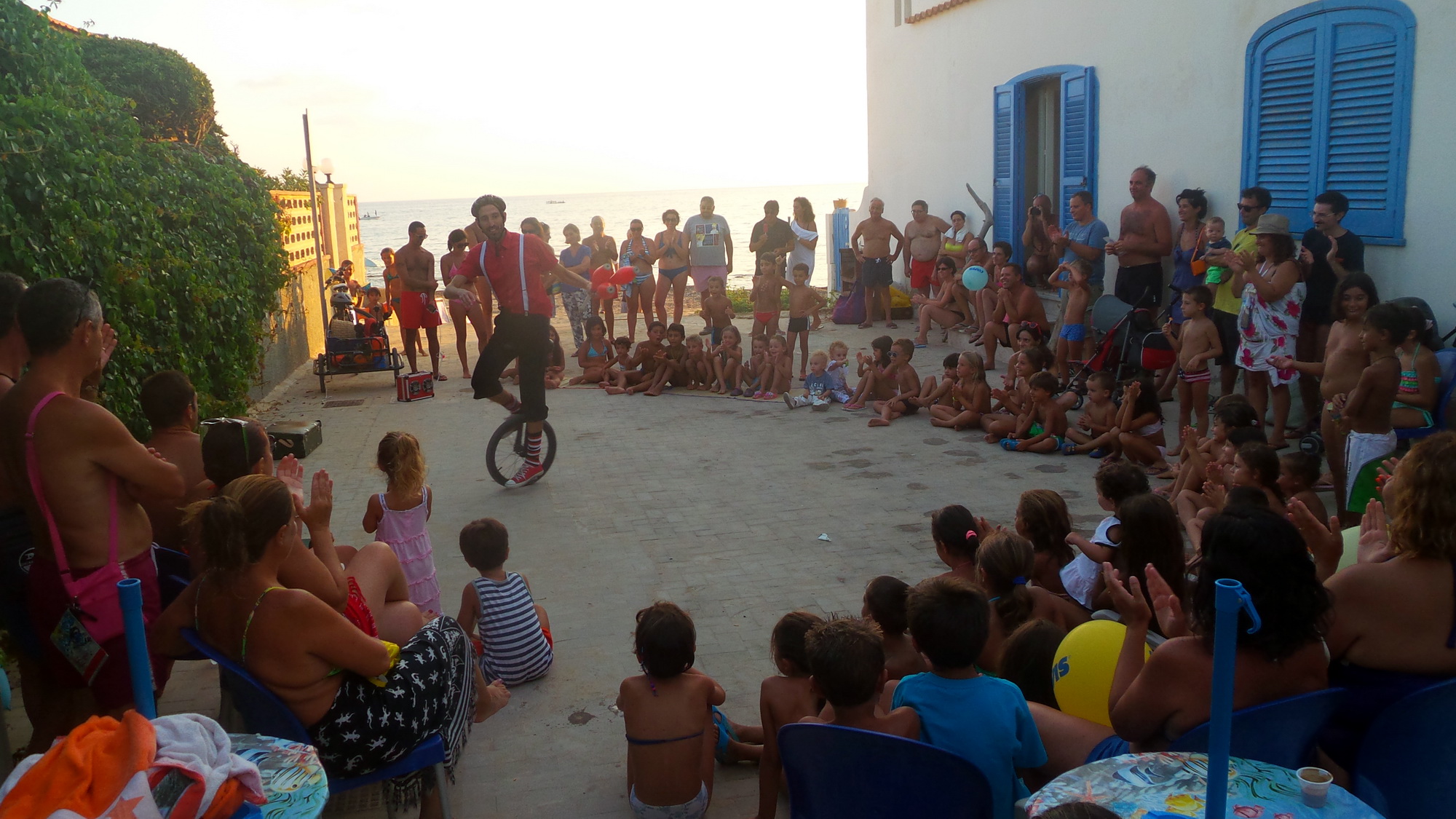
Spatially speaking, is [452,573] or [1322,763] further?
[452,573]

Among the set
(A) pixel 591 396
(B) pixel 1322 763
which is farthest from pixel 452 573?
(A) pixel 591 396

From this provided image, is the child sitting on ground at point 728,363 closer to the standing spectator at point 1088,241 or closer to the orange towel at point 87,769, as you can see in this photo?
the standing spectator at point 1088,241

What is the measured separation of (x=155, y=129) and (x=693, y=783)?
13.5m

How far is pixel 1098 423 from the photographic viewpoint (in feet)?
24.2

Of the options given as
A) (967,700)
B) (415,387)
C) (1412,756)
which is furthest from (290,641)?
(415,387)

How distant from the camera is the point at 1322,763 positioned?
2.47 metres

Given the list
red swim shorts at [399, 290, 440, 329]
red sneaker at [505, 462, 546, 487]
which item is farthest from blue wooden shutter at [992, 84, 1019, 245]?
red sneaker at [505, 462, 546, 487]

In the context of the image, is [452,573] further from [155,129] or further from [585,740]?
[155,129]

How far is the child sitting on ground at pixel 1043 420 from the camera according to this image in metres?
7.53

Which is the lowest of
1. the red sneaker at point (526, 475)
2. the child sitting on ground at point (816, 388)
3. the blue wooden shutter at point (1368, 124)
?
the red sneaker at point (526, 475)

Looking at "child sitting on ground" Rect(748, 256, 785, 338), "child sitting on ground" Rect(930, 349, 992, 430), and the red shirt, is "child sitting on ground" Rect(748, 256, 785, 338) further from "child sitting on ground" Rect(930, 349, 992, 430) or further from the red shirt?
the red shirt

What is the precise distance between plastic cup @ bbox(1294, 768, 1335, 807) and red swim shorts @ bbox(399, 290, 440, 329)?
35.1ft

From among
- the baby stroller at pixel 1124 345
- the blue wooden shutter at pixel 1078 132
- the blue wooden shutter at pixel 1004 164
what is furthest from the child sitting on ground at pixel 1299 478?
the blue wooden shutter at pixel 1004 164

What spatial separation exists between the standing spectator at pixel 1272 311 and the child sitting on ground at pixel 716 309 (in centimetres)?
540
